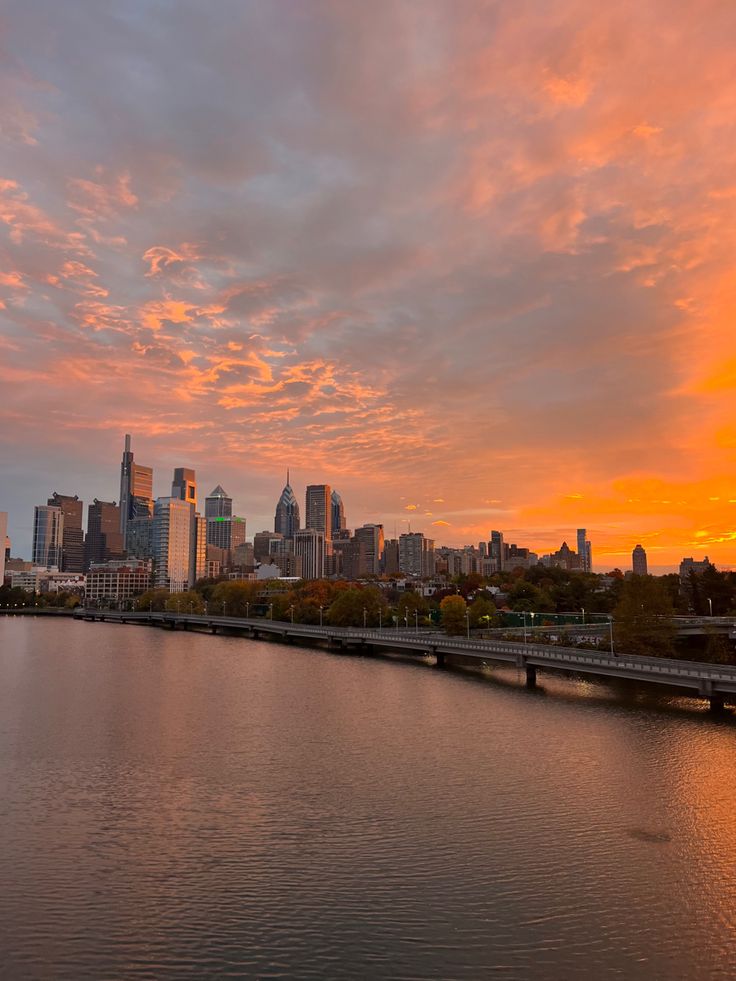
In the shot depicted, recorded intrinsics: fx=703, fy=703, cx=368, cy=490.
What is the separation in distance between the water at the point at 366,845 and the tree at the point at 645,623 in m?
27.1

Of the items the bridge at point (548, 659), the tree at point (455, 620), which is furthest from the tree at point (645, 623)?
the tree at point (455, 620)

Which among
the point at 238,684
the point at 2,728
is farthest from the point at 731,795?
the point at 238,684

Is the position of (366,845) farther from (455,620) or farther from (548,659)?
(455,620)

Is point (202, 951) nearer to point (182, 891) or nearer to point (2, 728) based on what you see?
point (182, 891)

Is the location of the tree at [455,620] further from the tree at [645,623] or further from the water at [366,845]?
the water at [366,845]

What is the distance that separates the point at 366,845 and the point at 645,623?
6790 centimetres

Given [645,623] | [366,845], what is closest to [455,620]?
[645,623]

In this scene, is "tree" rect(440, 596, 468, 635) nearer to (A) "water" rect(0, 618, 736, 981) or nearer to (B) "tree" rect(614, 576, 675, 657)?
(B) "tree" rect(614, 576, 675, 657)

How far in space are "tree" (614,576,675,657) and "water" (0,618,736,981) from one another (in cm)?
2712

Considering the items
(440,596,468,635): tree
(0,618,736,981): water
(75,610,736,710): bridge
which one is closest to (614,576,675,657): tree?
(75,610,736,710): bridge

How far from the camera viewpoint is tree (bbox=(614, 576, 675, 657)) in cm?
8712

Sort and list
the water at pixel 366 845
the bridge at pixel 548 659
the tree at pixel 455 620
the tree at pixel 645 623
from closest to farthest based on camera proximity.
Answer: the water at pixel 366 845 < the bridge at pixel 548 659 < the tree at pixel 645 623 < the tree at pixel 455 620

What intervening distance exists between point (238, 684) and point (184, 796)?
44228mm

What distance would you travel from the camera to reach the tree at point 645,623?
87125 mm
